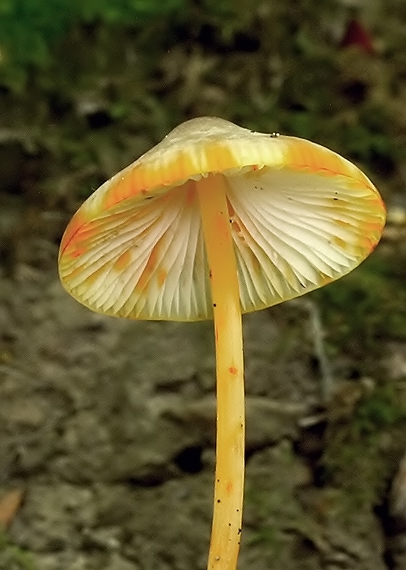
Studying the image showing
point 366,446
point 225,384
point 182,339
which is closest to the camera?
point 225,384

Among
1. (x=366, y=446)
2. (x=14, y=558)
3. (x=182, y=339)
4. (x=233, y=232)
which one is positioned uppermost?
(x=233, y=232)

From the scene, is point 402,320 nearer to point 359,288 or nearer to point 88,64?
point 359,288

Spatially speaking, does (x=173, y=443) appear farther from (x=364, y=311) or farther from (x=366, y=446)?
(x=364, y=311)

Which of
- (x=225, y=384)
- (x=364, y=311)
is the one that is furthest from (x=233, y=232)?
(x=364, y=311)

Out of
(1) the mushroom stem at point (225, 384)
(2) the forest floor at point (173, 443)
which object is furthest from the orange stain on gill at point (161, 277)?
(2) the forest floor at point (173, 443)

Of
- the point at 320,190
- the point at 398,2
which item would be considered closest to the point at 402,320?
the point at 320,190

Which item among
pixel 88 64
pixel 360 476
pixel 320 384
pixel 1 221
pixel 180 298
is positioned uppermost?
pixel 88 64

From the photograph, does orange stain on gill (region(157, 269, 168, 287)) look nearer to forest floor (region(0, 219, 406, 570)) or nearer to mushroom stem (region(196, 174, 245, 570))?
mushroom stem (region(196, 174, 245, 570))
